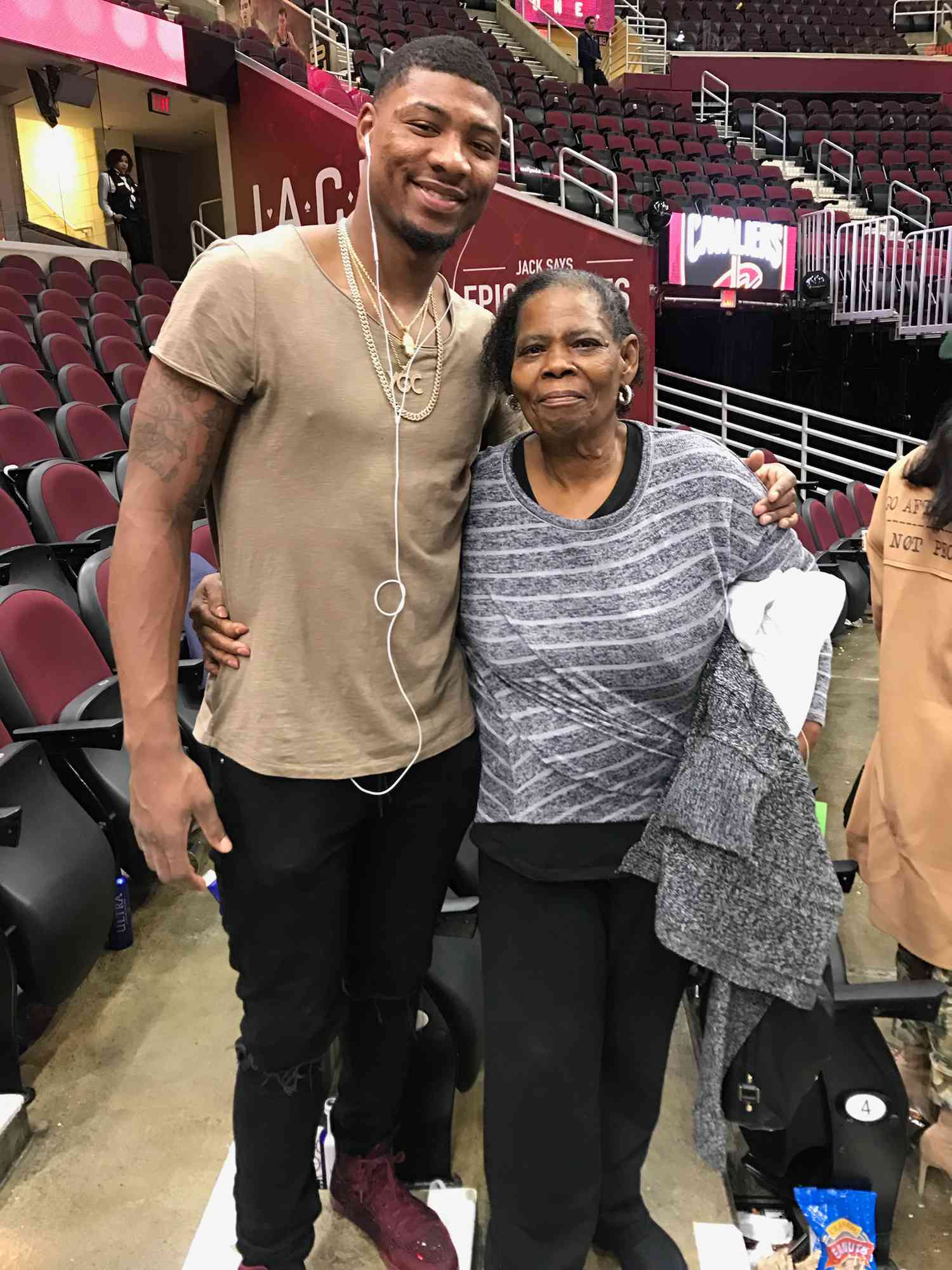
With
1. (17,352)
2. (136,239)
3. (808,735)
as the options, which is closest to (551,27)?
(136,239)

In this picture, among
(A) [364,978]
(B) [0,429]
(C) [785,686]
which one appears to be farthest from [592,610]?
(B) [0,429]

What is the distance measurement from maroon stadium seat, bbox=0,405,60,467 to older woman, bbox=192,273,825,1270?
112 inches

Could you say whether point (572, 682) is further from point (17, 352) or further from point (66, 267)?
point (66, 267)

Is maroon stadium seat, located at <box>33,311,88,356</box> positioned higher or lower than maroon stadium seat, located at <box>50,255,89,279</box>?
lower

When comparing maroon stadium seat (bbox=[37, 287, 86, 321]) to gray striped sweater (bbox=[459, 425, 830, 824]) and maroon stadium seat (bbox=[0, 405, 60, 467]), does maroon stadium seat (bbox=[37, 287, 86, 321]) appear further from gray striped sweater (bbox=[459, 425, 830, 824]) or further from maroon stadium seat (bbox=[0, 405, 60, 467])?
gray striped sweater (bbox=[459, 425, 830, 824])

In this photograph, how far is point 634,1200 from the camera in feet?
3.72

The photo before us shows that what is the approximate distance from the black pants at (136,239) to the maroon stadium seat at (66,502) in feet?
19.4

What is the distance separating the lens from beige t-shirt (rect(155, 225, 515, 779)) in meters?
0.86

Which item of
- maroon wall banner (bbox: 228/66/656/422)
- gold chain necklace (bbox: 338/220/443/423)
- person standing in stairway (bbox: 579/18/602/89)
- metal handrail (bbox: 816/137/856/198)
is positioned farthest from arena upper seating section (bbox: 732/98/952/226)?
gold chain necklace (bbox: 338/220/443/423)

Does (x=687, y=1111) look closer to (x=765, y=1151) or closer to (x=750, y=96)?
(x=765, y=1151)

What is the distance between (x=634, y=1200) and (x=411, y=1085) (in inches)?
12.4

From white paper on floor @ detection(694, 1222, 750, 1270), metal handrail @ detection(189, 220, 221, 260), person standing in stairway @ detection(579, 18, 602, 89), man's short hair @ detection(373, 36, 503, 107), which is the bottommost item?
white paper on floor @ detection(694, 1222, 750, 1270)

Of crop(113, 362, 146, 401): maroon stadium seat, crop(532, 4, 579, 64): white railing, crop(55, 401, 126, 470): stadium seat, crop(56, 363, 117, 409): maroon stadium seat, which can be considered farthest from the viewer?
crop(532, 4, 579, 64): white railing

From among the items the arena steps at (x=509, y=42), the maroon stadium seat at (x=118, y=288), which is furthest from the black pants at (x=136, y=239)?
the arena steps at (x=509, y=42)
